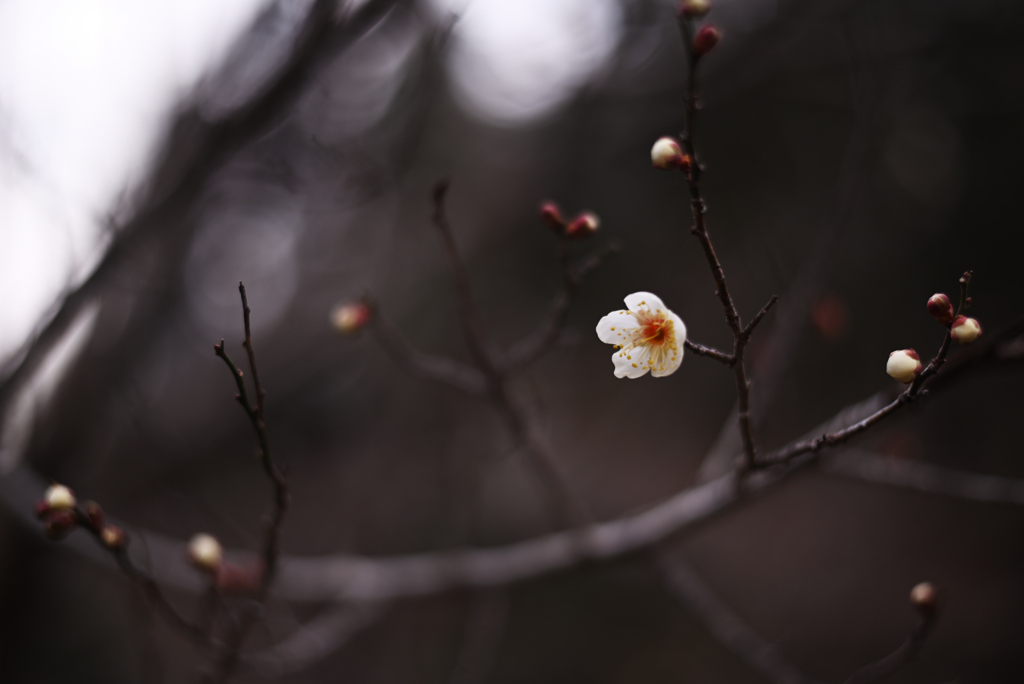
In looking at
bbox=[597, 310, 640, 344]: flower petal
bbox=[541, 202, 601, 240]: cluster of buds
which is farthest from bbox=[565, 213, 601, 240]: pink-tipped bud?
bbox=[597, 310, 640, 344]: flower petal

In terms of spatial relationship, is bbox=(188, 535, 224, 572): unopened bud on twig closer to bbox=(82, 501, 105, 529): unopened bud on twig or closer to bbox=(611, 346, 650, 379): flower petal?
bbox=(82, 501, 105, 529): unopened bud on twig

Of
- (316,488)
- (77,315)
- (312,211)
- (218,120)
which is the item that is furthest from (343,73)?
(316,488)

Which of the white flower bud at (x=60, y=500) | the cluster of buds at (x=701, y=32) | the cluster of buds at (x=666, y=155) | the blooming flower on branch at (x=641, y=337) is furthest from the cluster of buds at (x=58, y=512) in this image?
the cluster of buds at (x=701, y=32)

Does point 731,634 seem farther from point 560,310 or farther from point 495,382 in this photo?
point 560,310

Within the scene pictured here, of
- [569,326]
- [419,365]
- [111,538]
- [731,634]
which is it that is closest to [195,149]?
[419,365]

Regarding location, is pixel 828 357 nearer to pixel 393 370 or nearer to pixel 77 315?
pixel 393 370

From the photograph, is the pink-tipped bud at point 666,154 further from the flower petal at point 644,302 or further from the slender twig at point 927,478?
the slender twig at point 927,478
